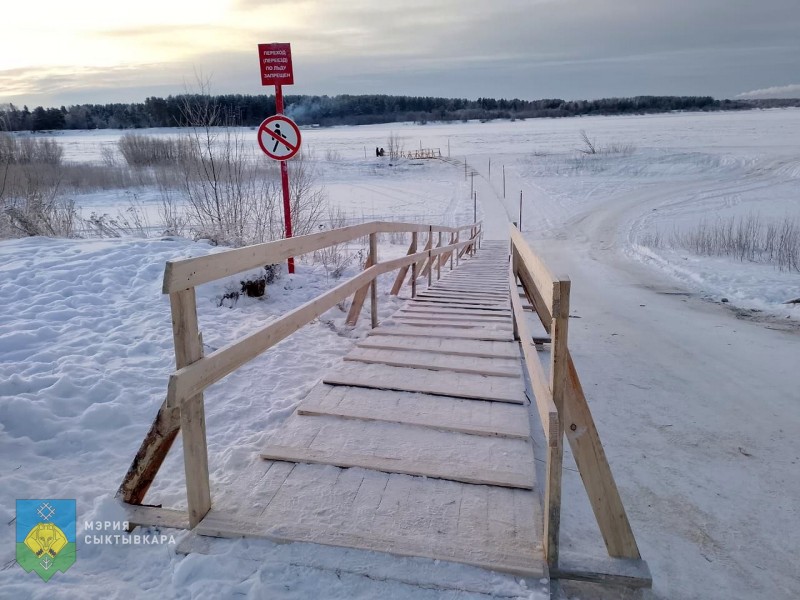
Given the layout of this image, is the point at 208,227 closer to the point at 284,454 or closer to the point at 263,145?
the point at 263,145

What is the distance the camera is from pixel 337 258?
9.92 m

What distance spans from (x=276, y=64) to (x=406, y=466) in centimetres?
633

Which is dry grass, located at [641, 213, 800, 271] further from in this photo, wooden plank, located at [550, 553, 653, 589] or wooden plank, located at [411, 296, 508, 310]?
wooden plank, located at [550, 553, 653, 589]

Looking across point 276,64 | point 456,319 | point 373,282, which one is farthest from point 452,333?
point 276,64

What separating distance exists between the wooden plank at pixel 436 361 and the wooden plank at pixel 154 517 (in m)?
2.00

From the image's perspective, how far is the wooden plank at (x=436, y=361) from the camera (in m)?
4.05

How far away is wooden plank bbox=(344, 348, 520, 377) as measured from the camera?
159 inches

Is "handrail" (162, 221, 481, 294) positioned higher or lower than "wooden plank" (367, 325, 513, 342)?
higher

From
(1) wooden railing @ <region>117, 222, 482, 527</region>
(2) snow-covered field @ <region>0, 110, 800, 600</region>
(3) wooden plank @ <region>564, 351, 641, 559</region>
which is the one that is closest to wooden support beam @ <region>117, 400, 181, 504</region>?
(1) wooden railing @ <region>117, 222, 482, 527</region>

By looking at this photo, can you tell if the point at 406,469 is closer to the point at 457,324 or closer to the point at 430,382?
the point at 430,382

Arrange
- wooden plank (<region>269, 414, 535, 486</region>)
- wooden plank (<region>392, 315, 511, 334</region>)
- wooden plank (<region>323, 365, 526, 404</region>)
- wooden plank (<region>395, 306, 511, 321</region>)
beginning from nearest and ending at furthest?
wooden plank (<region>269, 414, 535, 486</region>)
wooden plank (<region>323, 365, 526, 404</region>)
wooden plank (<region>392, 315, 511, 334</region>)
wooden plank (<region>395, 306, 511, 321</region>)

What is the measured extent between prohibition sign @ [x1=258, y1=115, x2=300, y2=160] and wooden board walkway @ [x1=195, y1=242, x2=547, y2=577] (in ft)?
12.7

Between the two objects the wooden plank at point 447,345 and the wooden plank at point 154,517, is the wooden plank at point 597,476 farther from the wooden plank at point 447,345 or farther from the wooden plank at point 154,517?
the wooden plank at point 447,345

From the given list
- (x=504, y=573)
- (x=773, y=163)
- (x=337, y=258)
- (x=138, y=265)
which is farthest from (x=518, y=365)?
(x=773, y=163)
